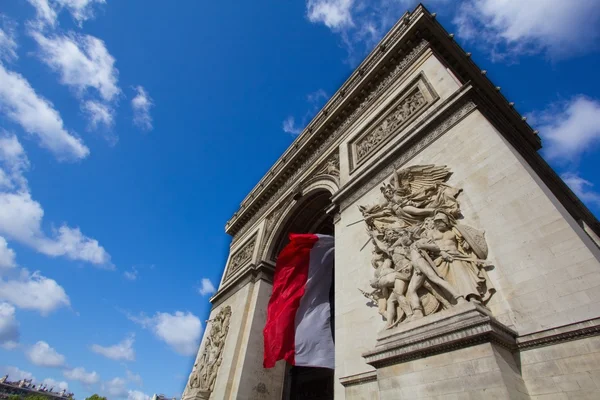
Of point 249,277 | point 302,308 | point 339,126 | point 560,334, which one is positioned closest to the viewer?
point 560,334

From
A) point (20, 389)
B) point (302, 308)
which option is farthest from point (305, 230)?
point (20, 389)

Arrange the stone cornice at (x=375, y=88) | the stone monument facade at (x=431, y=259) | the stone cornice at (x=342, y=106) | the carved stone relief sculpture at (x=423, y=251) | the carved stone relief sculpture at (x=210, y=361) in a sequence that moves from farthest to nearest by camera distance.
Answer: the carved stone relief sculpture at (x=210, y=361)
the stone cornice at (x=342, y=106)
the stone cornice at (x=375, y=88)
the carved stone relief sculpture at (x=423, y=251)
the stone monument facade at (x=431, y=259)

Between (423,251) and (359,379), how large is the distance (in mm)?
2293

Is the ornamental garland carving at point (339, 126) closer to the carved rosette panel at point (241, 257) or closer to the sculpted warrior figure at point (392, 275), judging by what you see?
the carved rosette panel at point (241, 257)

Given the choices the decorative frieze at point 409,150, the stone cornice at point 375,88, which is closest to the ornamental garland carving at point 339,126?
the stone cornice at point 375,88

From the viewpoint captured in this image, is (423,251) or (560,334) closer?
(560,334)

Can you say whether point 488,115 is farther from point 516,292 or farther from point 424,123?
point 516,292

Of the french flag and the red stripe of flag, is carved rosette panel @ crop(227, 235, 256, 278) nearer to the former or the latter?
the red stripe of flag

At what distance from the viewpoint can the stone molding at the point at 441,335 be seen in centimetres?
334

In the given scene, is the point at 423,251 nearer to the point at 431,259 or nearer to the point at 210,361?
the point at 431,259

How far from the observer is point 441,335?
3.62 m

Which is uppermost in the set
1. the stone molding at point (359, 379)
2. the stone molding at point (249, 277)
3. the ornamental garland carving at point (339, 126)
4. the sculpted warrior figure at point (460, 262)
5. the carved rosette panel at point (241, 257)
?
the ornamental garland carving at point (339, 126)

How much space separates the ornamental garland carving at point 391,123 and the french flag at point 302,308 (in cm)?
280

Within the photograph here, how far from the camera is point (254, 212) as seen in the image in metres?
14.9
